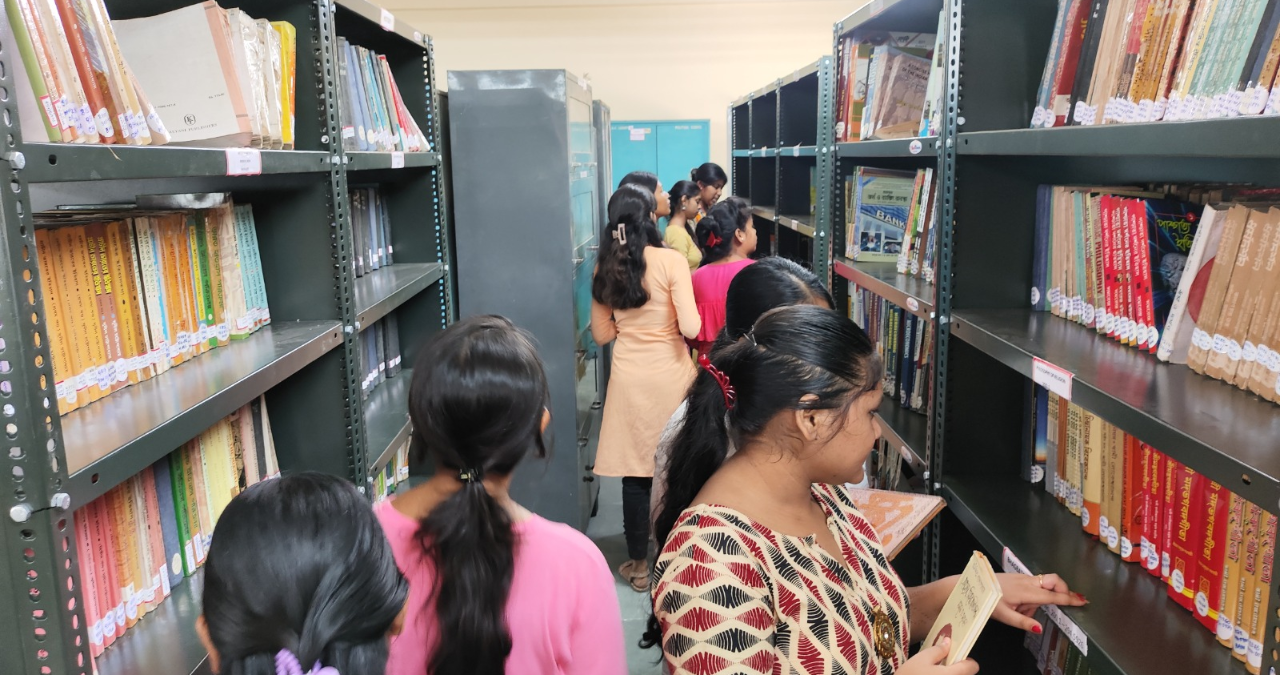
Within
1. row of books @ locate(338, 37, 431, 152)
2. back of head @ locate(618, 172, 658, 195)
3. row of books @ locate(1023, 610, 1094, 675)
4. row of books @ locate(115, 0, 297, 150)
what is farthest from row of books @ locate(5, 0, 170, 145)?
back of head @ locate(618, 172, 658, 195)

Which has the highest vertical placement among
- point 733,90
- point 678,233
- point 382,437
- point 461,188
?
point 733,90

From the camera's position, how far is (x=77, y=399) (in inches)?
49.4

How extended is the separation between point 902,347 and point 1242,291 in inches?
54.0

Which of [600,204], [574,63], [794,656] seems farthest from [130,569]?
[574,63]

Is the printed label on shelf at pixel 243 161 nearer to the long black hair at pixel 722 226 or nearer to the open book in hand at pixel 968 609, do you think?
the open book in hand at pixel 968 609

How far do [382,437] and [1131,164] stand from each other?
6.31ft

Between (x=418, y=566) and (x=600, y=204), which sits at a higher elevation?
(x=600, y=204)

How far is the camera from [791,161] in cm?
523

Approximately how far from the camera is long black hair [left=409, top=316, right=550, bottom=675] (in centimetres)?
132

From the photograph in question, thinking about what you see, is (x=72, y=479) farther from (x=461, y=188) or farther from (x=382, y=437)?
(x=461, y=188)

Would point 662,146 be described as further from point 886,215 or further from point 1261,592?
point 1261,592

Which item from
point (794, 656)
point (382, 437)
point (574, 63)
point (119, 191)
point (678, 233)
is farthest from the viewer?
point (574, 63)

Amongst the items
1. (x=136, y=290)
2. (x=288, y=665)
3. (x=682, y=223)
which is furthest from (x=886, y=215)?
(x=682, y=223)

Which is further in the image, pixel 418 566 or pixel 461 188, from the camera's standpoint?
pixel 461 188
